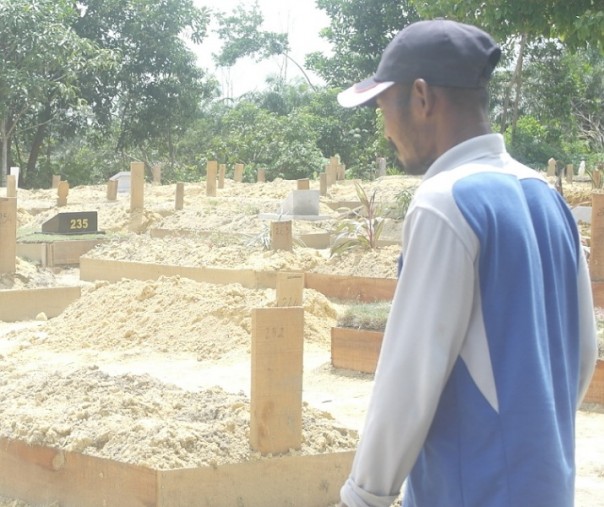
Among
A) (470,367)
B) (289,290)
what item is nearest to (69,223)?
(289,290)

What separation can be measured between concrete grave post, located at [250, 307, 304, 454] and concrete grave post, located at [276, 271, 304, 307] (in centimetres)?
189

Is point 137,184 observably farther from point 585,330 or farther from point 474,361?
point 474,361

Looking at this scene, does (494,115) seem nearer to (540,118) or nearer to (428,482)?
(540,118)

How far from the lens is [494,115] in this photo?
134ft

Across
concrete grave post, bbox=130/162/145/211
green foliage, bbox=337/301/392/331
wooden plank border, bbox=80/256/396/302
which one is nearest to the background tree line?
concrete grave post, bbox=130/162/145/211

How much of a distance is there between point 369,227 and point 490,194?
11.0 m

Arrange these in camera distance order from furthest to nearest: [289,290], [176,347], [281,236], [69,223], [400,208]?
1. [400,208]
2. [69,223]
3. [281,236]
4. [176,347]
5. [289,290]

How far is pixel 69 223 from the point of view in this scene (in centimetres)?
1641

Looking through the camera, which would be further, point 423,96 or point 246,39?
point 246,39

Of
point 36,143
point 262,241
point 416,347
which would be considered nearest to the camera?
point 416,347

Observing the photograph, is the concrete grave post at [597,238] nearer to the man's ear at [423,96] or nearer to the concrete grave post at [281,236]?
the concrete grave post at [281,236]

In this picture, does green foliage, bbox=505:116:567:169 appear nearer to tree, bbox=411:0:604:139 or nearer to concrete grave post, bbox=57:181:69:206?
concrete grave post, bbox=57:181:69:206

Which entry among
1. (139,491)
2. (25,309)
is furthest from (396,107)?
(25,309)

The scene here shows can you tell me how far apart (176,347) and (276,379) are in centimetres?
479
